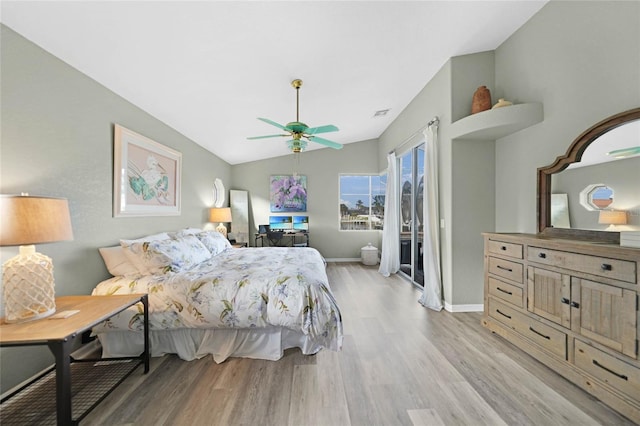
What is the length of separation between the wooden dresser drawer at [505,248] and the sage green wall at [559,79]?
0.44m

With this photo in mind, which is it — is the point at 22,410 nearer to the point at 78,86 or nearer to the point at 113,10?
the point at 78,86

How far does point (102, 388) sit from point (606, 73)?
4.41 metres

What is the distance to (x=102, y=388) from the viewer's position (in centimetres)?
181

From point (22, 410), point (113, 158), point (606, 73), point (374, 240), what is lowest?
point (22, 410)

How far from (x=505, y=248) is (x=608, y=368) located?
41.6 inches

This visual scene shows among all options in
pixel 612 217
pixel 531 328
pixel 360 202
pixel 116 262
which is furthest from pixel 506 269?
pixel 360 202

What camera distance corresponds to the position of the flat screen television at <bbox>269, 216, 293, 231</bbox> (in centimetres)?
625

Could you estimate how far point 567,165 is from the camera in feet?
7.42

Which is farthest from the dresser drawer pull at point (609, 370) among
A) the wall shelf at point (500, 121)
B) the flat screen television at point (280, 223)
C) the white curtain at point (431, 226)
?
the flat screen television at point (280, 223)

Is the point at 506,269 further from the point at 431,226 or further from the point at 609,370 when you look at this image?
the point at 431,226

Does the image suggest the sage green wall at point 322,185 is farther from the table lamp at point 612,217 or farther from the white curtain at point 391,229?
the table lamp at point 612,217

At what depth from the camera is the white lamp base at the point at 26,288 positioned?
149 centimetres

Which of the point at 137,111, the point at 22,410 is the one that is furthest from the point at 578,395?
the point at 137,111

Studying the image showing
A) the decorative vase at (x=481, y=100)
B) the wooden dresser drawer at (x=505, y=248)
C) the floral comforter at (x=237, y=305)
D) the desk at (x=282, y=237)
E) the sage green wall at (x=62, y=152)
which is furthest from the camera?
the desk at (x=282, y=237)
